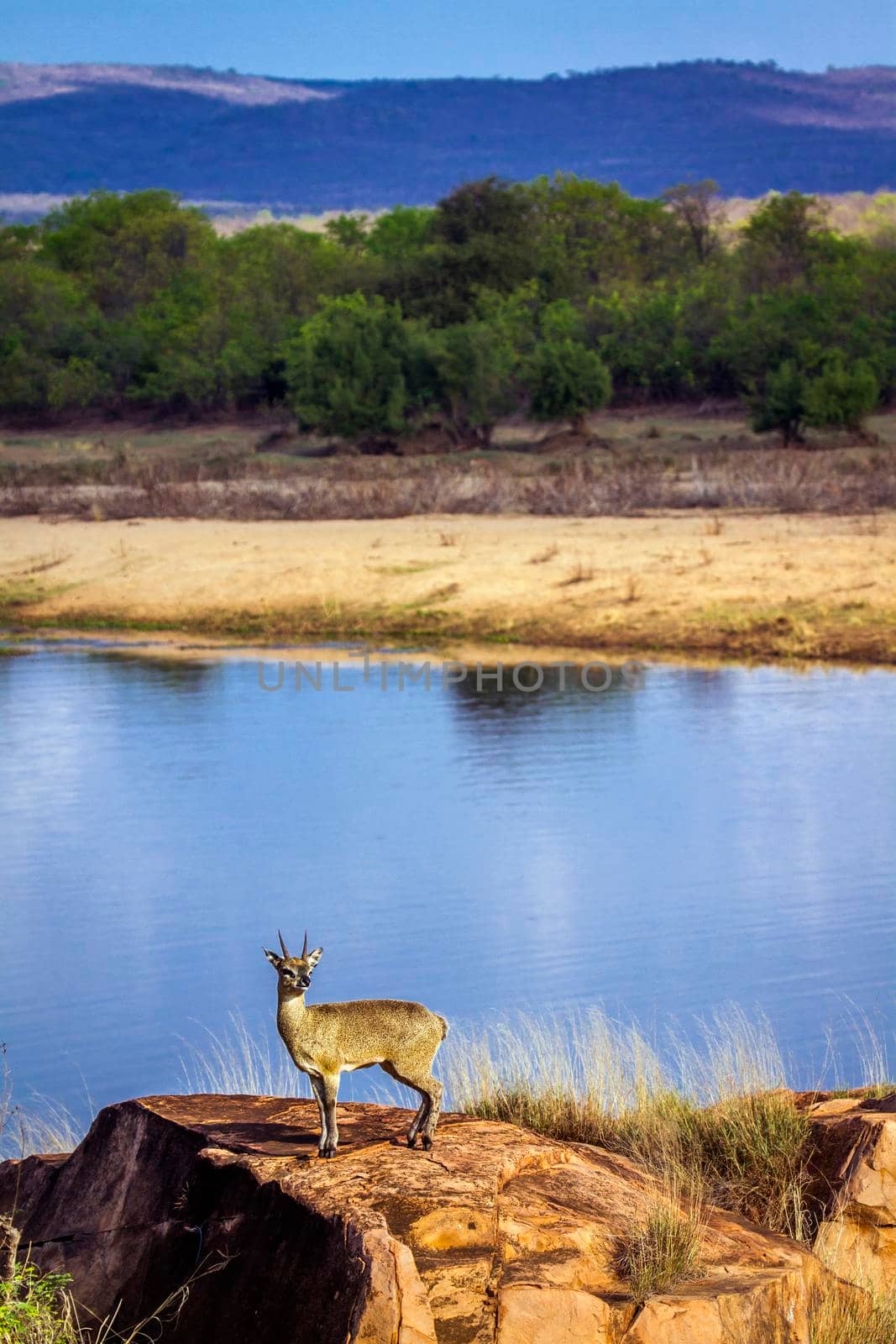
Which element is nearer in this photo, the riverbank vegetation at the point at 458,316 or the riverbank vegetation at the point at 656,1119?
the riverbank vegetation at the point at 656,1119

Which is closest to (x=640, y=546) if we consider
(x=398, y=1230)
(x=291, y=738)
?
(x=291, y=738)

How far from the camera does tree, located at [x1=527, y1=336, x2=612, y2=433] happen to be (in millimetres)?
39281

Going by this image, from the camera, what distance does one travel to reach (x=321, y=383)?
132 ft

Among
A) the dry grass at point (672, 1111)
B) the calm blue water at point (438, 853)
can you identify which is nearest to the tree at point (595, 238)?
the calm blue water at point (438, 853)

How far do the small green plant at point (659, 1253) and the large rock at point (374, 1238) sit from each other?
4 centimetres

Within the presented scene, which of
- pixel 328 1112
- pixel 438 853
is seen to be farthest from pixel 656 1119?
pixel 438 853

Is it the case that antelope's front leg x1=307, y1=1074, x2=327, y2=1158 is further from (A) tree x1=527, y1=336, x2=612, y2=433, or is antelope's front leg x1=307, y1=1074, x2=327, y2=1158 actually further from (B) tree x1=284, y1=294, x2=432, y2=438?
(A) tree x1=527, y1=336, x2=612, y2=433

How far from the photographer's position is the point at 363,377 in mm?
39688

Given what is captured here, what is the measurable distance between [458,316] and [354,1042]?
4604cm

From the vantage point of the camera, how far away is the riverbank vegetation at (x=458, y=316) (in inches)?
1564

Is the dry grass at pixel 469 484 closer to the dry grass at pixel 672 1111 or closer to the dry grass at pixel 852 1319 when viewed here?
the dry grass at pixel 672 1111

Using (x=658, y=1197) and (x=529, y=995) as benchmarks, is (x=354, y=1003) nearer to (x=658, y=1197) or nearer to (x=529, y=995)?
(x=658, y=1197)

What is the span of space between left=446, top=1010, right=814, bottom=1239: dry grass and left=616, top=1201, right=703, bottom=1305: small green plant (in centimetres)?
38

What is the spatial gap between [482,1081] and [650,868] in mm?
6980
